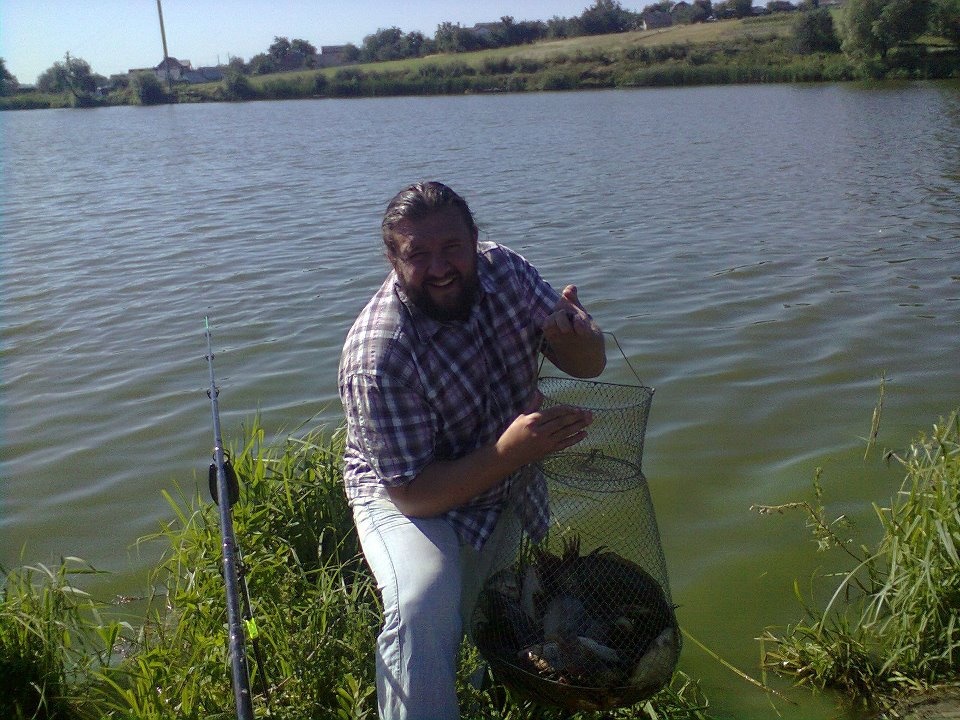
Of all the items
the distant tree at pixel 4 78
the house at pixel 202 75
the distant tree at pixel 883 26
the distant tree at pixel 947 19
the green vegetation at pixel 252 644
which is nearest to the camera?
the green vegetation at pixel 252 644

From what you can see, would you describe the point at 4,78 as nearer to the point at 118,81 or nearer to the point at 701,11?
the point at 118,81

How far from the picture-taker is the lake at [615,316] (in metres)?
5.62

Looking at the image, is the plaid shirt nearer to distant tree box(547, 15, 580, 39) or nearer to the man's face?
the man's face

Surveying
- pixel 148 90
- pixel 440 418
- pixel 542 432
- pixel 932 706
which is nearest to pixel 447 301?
pixel 440 418

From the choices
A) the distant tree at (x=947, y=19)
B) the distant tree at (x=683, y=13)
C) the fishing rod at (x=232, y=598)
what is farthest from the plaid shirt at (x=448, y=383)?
the distant tree at (x=683, y=13)

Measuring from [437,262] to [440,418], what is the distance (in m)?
0.58

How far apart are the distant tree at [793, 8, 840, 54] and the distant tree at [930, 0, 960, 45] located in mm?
6382

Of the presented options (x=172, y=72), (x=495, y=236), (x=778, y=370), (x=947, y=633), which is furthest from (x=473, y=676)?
(x=172, y=72)

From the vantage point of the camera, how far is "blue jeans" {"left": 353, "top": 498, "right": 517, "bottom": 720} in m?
2.92

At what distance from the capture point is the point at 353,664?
11.2 ft

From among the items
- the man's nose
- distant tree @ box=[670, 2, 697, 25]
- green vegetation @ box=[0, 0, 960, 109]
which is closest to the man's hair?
the man's nose

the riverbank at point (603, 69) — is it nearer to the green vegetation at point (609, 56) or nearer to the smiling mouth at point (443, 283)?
the green vegetation at point (609, 56)

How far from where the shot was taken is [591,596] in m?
3.26

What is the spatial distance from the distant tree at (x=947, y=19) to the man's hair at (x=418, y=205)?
56.4 m
